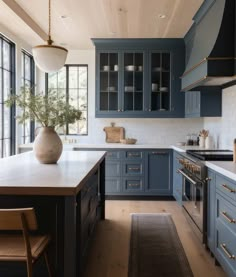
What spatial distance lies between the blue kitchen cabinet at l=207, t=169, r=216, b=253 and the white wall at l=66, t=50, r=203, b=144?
3.10m

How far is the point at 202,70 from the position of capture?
366cm

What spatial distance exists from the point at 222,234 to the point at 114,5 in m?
2.93

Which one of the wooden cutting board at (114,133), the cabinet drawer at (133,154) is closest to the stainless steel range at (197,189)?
the cabinet drawer at (133,154)

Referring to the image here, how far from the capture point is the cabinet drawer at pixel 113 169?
567cm

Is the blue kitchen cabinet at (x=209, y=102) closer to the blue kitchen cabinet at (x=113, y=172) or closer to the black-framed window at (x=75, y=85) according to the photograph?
the blue kitchen cabinet at (x=113, y=172)

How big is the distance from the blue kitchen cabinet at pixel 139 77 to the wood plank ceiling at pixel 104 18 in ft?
0.89

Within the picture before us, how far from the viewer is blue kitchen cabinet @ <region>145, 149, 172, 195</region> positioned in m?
5.64

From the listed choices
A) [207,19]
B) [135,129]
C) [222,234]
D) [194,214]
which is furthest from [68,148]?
[222,234]

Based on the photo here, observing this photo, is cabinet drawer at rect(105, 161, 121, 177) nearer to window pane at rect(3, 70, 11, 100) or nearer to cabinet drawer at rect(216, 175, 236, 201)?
window pane at rect(3, 70, 11, 100)

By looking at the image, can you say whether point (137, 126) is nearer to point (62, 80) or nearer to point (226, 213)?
point (62, 80)

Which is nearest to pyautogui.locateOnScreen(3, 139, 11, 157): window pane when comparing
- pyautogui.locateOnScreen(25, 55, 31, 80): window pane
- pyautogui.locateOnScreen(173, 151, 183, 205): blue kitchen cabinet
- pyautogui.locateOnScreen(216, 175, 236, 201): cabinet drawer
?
pyautogui.locateOnScreen(25, 55, 31, 80): window pane

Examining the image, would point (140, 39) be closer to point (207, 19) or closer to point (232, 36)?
point (207, 19)

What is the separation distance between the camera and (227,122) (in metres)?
4.58

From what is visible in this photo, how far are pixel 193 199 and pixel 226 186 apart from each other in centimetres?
123
